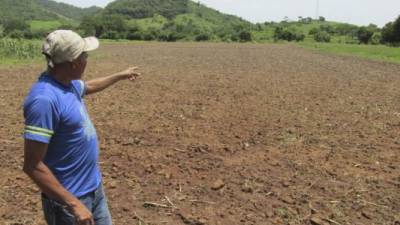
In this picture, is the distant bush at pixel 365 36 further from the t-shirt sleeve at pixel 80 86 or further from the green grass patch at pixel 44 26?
the t-shirt sleeve at pixel 80 86

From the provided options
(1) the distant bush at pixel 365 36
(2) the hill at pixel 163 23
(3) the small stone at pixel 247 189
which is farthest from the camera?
(2) the hill at pixel 163 23

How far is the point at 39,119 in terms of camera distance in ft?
8.27

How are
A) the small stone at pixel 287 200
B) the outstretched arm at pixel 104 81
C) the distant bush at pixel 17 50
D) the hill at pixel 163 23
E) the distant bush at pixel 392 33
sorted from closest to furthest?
the outstretched arm at pixel 104 81 < the small stone at pixel 287 200 < the distant bush at pixel 17 50 < the distant bush at pixel 392 33 < the hill at pixel 163 23

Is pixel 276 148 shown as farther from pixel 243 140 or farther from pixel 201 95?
pixel 201 95

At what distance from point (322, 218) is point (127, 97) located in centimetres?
834

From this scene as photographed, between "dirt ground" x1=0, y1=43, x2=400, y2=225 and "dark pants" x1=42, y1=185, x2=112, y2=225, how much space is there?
1.56m

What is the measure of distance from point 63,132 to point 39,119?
23 cm

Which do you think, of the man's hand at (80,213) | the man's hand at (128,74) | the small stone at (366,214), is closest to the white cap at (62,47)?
the man's hand at (80,213)

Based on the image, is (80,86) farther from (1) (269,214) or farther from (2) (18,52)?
(2) (18,52)

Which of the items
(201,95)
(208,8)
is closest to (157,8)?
(208,8)

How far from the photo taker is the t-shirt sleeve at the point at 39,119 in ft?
8.27

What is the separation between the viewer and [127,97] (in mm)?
12391

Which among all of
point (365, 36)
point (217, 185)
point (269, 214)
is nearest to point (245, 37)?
point (365, 36)

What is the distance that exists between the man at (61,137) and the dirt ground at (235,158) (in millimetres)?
1973
